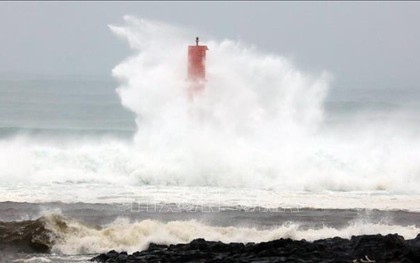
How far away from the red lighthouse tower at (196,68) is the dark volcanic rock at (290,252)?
12966 mm

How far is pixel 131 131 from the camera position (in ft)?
135

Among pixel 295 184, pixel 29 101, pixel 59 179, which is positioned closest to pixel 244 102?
pixel 295 184

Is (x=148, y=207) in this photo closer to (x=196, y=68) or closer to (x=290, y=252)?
(x=290, y=252)

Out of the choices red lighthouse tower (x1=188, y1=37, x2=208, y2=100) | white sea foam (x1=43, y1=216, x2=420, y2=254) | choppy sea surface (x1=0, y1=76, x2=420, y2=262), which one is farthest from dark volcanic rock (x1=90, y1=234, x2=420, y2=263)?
red lighthouse tower (x1=188, y1=37, x2=208, y2=100)

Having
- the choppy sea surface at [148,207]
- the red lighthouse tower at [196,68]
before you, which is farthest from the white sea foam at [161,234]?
the red lighthouse tower at [196,68]

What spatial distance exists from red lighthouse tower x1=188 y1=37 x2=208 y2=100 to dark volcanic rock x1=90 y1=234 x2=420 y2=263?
13.0 m

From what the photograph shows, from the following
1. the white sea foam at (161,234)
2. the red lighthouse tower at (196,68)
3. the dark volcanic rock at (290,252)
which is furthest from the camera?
the red lighthouse tower at (196,68)

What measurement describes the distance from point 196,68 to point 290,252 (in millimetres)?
14112

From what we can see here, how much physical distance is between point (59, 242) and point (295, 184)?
1028 cm

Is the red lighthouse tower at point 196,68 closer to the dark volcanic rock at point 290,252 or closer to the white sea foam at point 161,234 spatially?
the white sea foam at point 161,234

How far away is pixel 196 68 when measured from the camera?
85.4 ft

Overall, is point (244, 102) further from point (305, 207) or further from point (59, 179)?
point (305, 207)

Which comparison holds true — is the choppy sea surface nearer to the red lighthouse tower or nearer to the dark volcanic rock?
the dark volcanic rock

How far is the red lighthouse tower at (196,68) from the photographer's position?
25953 mm
